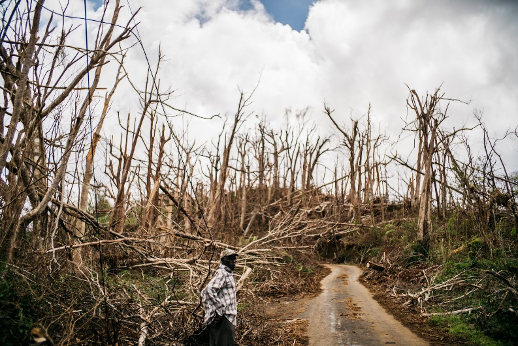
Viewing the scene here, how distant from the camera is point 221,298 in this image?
15.7ft

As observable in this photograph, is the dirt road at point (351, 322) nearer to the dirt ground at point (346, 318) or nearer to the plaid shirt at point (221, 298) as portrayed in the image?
the dirt ground at point (346, 318)

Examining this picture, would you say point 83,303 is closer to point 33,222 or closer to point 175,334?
point 175,334

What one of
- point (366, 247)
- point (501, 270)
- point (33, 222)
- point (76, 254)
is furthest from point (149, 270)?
point (366, 247)

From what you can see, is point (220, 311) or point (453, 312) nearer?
point (220, 311)

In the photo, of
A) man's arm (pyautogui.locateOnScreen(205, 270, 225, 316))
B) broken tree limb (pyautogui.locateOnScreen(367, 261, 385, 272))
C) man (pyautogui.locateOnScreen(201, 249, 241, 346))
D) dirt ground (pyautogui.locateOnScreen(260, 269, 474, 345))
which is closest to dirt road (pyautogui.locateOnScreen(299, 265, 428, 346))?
dirt ground (pyautogui.locateOnScreen(260, 269, 474, 345))

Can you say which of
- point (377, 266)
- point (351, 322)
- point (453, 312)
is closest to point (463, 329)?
point (453, 312)

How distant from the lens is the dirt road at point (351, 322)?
251 inches

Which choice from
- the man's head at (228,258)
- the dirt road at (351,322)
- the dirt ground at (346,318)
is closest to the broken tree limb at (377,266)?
the dirt ground at (346,318)

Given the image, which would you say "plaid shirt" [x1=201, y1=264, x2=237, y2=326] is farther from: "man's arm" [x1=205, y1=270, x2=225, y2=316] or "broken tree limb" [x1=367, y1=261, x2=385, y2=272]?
"broken tree limb" [x1=367, y1=261, x2=385, y2=272]

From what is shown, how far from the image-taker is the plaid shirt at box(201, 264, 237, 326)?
4742 millimetres

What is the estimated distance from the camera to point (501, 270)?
8.53 meters

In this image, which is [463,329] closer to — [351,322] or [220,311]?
[351,322]

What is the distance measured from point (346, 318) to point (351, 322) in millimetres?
373

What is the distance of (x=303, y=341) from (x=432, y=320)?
10.3 ft
